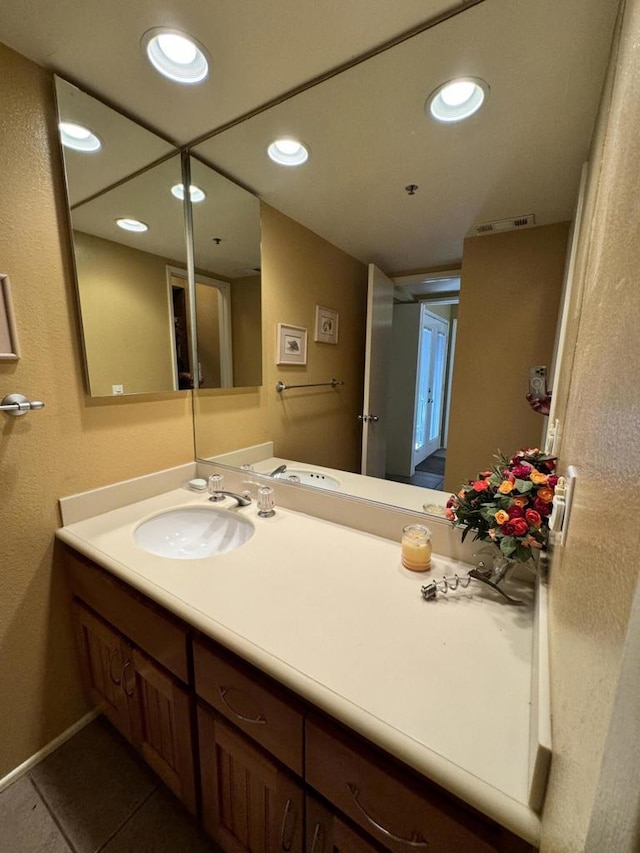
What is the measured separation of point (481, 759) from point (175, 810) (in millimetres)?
1172

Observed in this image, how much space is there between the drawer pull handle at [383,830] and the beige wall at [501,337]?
2.35ft

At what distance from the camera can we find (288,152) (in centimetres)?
121

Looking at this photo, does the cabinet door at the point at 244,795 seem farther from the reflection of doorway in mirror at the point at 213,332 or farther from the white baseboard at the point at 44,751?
the reflection of doorway in mirror at the point at 213,332

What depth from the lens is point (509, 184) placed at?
890 mm

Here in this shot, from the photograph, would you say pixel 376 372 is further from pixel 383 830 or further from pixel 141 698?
pixel 141 698

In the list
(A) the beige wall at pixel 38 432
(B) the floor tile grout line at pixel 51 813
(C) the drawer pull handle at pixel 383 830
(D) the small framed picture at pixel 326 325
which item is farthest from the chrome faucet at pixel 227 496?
(B) the floor tile grout line at pixel 51 813

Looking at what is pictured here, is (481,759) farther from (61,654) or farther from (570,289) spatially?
(61,654)

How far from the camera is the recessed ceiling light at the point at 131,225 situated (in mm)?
1285

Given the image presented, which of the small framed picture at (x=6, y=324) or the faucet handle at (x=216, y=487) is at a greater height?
A: the small framed picture at (x=6, y=324)

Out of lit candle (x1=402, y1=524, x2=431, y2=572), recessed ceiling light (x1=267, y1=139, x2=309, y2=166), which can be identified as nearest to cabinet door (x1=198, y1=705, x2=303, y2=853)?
lit candle (x1=402, y1=524, x2=431, y2=572)

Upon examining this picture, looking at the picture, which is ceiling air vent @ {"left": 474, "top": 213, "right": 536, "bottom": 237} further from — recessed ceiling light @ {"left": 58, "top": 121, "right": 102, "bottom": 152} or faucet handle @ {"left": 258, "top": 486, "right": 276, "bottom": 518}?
recessed ceiling light @ {"left": 58, "top": 121, "right": 102, "bottom": 152}

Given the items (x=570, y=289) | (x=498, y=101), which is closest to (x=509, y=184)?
(x=498, y=101)

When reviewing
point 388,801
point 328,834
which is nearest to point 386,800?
point 388,801

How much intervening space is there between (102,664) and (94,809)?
41 centimetres
